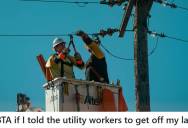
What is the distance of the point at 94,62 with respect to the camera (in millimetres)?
20719

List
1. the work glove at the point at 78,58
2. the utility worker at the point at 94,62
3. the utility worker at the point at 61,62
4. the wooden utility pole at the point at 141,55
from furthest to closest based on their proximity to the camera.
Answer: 1. the wooden utility pole at the point at 141,55
2. the utility worker at the point at 94,62
3. the work glove at the point at 78,58
4. the utility worker at the point at 61,62

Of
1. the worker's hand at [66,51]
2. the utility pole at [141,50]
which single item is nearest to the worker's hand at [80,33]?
the worker's hand at [66,51]

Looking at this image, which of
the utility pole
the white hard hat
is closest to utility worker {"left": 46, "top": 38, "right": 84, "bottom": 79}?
the white hard hat

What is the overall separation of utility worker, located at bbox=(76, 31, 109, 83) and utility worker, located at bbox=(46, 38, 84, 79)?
0.46 meters

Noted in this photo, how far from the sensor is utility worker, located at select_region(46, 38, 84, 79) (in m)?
19.9

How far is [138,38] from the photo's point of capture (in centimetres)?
2311

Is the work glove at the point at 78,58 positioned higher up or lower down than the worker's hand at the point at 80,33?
lower down

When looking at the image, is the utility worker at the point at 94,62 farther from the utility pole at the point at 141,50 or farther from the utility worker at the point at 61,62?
the utility pole at the point at 141,50

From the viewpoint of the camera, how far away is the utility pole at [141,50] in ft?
73.8

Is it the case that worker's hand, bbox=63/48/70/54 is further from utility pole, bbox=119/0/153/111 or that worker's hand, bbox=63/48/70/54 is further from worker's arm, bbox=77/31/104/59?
utility pole, bbox=119/0/153/111

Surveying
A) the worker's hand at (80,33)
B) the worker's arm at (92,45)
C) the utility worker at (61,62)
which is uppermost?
the worker's hand at (80,33)

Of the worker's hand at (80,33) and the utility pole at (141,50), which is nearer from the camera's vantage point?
the worker's hand at (80,33)

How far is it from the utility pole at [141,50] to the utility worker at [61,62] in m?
2.58

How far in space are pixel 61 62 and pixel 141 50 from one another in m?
Answer: 3.49
